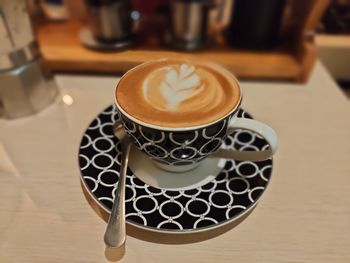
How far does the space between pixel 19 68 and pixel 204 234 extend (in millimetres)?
343

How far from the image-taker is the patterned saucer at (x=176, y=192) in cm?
35

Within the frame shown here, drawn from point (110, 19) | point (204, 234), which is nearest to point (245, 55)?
point (110, 19)

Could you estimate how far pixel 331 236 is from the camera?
37cm

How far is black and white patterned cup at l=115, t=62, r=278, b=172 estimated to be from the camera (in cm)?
34

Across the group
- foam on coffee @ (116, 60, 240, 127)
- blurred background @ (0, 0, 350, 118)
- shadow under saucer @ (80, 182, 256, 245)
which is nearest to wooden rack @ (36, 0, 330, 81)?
blurred background @ (0, 0, 350, 118)

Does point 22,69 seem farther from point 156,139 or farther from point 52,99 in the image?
point 156,139

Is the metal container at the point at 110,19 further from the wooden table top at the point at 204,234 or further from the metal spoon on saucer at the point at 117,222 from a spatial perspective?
the metal spoon on saucer at the point at 117,222

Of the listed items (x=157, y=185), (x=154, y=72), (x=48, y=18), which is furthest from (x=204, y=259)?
(x=48, y=18)

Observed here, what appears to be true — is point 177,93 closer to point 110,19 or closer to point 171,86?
point 171,86

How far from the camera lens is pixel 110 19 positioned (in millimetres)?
604

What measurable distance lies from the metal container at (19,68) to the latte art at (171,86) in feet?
0.70

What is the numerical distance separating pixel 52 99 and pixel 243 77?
324mm

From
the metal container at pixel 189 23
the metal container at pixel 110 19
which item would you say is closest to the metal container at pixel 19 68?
the metal container at pixel 110 19

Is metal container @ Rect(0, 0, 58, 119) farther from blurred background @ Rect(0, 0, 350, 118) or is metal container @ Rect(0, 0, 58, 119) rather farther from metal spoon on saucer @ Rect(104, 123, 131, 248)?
metal spoon on saucer @ Rect(104, 123, 131, 248)
